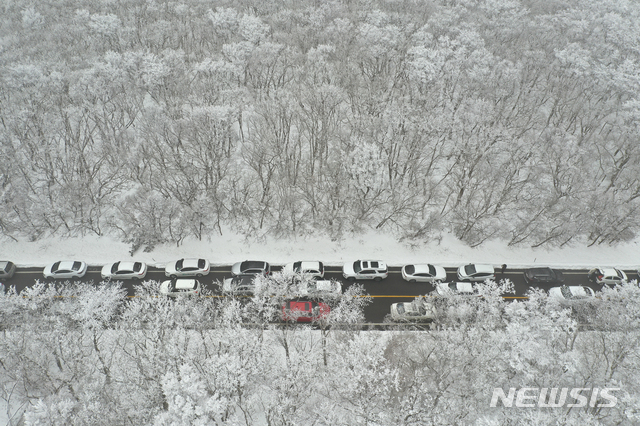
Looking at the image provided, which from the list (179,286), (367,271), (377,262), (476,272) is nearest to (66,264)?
(179,286)

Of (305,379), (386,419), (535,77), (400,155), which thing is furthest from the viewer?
(535,77)

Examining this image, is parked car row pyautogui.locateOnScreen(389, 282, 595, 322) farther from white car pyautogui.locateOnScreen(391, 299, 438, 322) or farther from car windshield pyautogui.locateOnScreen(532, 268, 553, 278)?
car windshield pyautogui.locateOnScreen(532, 268, 553, 278)

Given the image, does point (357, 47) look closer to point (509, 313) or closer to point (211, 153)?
point (211, 153)

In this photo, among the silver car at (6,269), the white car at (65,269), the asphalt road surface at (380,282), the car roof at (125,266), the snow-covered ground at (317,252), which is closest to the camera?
the asphalt road surface at (380,282)

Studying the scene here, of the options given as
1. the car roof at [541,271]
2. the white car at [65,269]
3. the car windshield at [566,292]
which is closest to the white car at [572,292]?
the car windshield at [566,292]

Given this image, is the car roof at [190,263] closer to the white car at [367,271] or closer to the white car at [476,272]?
the white car at [367,271]

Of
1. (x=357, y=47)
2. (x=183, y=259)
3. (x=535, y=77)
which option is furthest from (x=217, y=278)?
(x=535, y=77)
